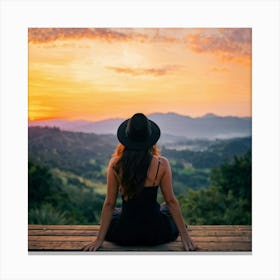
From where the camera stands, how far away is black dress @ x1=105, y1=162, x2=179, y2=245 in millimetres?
3344

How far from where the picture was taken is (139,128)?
3.22m

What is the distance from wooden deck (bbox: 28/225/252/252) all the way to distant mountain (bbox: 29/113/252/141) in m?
1.22

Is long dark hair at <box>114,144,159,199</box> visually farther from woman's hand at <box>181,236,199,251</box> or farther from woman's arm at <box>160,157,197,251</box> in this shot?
woman's hand at <box>181,236,199,251</box>

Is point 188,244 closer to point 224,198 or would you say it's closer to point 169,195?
point 169,195

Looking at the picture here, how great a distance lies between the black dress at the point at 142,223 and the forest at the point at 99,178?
1.64 m

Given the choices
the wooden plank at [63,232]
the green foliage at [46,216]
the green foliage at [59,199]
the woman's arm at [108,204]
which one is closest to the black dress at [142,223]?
the woman's arm at [108,204]

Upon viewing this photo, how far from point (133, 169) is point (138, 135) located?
25 cm
